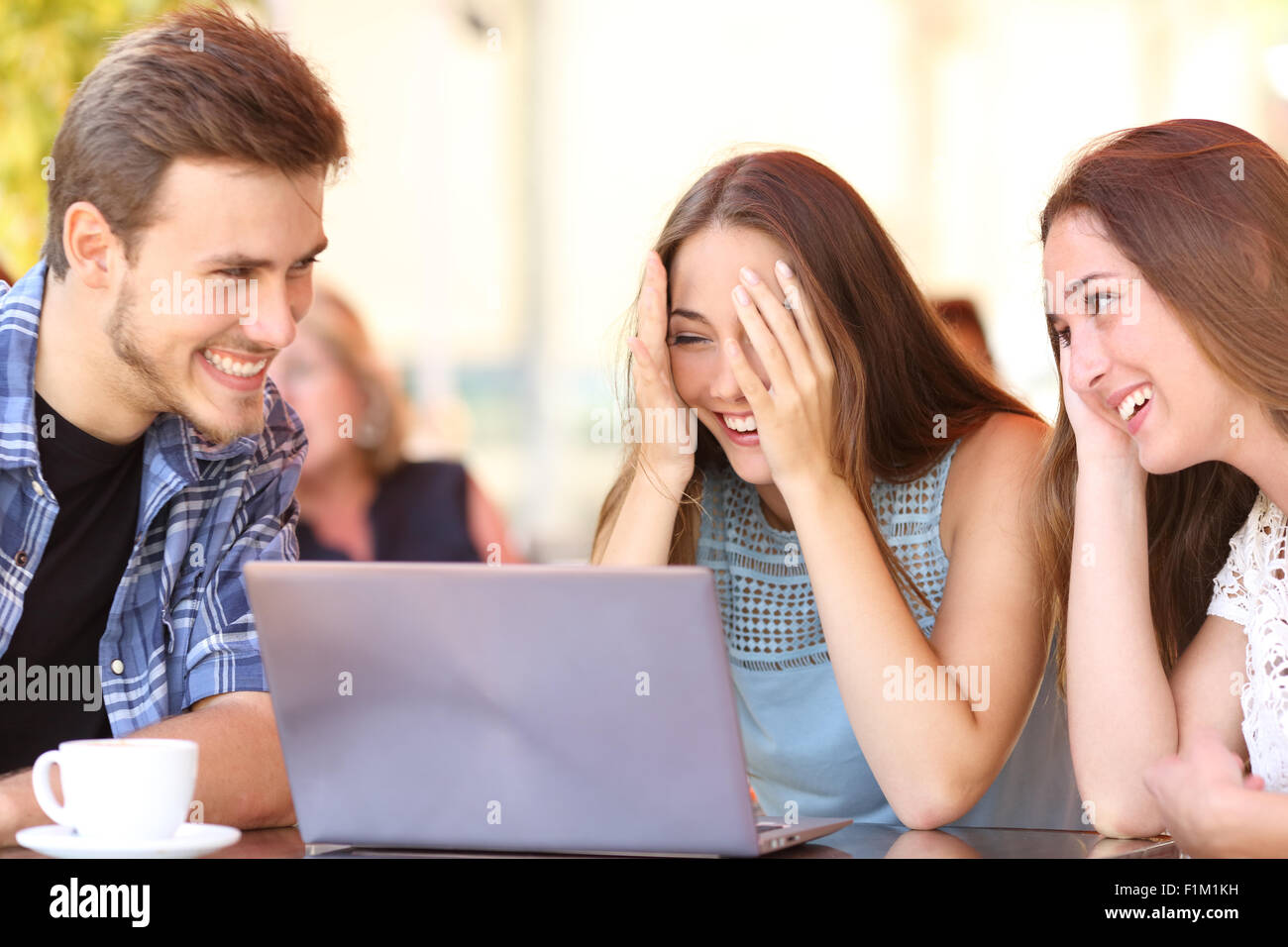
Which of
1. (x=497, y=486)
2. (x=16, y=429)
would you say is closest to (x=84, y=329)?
(x=16, y=429)

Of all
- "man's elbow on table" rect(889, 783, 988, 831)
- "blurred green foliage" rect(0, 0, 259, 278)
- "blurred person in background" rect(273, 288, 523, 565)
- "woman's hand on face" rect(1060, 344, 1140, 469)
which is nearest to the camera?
"man's elbow on table" rect(889, 783, 988, 831)

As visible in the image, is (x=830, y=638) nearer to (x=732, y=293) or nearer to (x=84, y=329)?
(x=732, y=293)

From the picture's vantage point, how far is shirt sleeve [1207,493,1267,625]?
4.48 feet

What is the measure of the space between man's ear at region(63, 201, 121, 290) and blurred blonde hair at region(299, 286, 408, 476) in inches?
70.5

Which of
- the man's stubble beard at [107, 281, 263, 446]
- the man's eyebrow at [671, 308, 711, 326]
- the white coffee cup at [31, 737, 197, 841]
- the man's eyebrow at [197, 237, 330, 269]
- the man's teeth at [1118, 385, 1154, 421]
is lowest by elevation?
the white coffee cup at [31, 737, 197, 841]

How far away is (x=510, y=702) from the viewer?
3.14ft

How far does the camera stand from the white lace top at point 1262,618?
1.29 metres

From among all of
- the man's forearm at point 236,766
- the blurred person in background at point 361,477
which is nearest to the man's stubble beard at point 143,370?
the man's forearm at point 236,766

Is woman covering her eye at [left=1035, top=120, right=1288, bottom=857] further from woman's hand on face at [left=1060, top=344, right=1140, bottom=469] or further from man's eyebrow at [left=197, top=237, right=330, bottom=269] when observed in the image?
man's eyebrow at [left=197, top=237, right=330, bottom=269]

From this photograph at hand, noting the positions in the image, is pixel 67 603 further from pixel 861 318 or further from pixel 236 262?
pixel 861 318

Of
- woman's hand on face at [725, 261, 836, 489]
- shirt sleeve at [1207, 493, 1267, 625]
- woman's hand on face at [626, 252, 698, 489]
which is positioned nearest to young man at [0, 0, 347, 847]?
woman's hand on face at [626, 252, 698, 489]

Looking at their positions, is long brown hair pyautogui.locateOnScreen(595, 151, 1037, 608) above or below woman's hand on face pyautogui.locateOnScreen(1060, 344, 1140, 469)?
above

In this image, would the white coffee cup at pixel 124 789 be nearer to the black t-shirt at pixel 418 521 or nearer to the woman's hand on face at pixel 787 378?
the woman's hand on face at pixel 787 378
